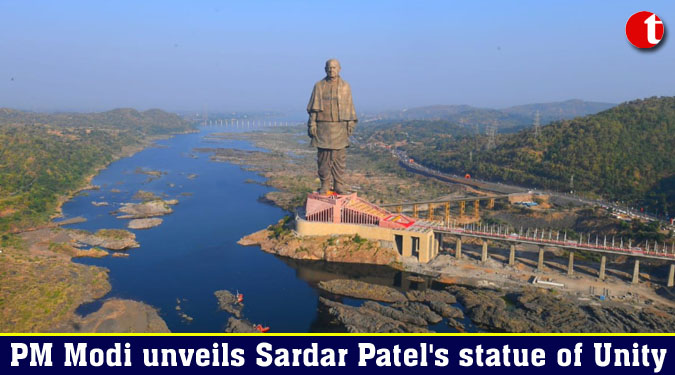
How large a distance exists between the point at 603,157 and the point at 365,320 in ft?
180

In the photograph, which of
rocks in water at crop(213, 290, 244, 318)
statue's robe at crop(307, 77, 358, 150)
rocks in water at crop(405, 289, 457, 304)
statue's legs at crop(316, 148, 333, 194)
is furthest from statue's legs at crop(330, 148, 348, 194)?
rocks in water at crop(213, 290, 244, 318)

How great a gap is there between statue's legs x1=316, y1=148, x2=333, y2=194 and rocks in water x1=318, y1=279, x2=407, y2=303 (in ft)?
40.1

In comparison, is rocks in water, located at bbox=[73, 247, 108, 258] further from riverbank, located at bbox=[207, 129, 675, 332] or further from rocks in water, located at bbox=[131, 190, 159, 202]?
rocks in water, located at bbox=[131, 190, 159, 202]

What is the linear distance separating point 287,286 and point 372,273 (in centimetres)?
752

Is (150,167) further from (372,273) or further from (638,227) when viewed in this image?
(638,227)

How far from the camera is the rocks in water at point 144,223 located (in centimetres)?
5909

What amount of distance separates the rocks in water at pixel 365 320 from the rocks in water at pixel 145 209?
120ft

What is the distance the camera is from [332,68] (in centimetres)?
4750

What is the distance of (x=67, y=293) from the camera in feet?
123

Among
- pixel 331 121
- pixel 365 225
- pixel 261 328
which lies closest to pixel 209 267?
pixel 365 225

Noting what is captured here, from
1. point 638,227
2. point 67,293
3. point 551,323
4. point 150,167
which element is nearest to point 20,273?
point 67,293

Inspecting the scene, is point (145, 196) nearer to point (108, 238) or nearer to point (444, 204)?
point (108, 238)

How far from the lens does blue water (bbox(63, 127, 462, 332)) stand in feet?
118

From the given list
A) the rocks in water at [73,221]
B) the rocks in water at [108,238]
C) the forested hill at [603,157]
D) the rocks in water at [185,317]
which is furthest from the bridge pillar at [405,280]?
the rocks in water at [73,221]
